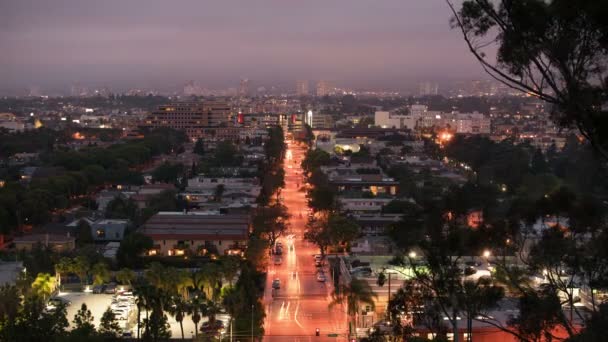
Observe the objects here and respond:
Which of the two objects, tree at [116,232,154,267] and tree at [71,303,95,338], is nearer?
tree at [71,303,95,338]

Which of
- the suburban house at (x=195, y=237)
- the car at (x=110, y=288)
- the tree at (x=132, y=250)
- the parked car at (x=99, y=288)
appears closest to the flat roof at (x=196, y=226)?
the suburban house at (x=195, y=237)

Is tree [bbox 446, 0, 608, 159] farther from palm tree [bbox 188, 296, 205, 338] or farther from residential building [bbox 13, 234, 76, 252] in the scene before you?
residential building [bbox 13, 234, 76, 252]

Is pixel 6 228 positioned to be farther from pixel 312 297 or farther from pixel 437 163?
pixel 437 163

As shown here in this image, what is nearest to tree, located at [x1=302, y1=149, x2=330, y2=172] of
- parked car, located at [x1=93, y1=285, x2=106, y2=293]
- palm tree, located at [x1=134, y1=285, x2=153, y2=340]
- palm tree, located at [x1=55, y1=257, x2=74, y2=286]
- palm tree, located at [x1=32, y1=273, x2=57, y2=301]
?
parked car, located at [x1=93, y1=285, x2=106, y2=293]

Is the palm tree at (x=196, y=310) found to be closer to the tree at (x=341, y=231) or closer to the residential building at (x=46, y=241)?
the tree at (x=341, y=231)

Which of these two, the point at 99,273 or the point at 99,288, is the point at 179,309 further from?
the point at 99,288
